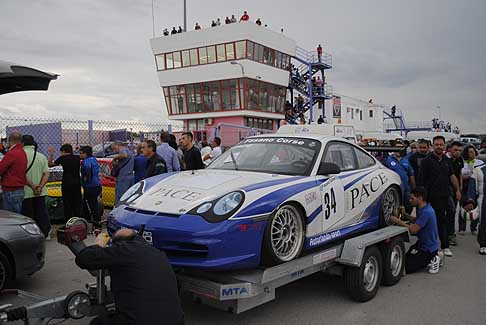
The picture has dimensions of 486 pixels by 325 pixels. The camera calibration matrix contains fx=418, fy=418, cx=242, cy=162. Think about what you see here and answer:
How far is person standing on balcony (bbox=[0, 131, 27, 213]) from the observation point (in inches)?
245

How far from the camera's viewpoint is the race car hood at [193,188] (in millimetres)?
3855

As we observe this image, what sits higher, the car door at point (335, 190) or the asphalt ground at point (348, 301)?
the car door at point (335, 190)

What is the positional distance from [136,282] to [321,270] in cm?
237

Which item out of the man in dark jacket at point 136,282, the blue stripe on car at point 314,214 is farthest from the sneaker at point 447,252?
the man in dark jacket at point 136,282

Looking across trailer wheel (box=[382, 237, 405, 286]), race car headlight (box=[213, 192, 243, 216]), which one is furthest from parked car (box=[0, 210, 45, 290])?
trailer wheel (box=[382, 237, 405, 286])

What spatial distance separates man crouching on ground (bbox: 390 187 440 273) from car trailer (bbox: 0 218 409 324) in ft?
2.35

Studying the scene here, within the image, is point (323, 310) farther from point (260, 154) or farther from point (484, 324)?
point (260, 154)

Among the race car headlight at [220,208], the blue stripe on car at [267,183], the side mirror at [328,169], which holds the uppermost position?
the side mirror at [328,169]

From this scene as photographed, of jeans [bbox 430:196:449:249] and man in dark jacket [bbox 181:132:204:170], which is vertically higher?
man in dark jacket [bbox 181:132:204:170]

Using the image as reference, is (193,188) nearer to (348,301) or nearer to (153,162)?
(348,301)

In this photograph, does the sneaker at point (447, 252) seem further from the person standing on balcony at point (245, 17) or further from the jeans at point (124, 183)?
the person standing on balcony at point (245, 17)

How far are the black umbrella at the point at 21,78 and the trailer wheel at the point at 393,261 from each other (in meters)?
4.71

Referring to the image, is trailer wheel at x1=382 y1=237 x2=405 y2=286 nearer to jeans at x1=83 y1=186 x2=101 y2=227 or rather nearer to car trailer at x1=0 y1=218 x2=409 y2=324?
car trailer at x1=0 y1=218 x2=409 y2=324

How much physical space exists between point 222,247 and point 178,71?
36.8m
